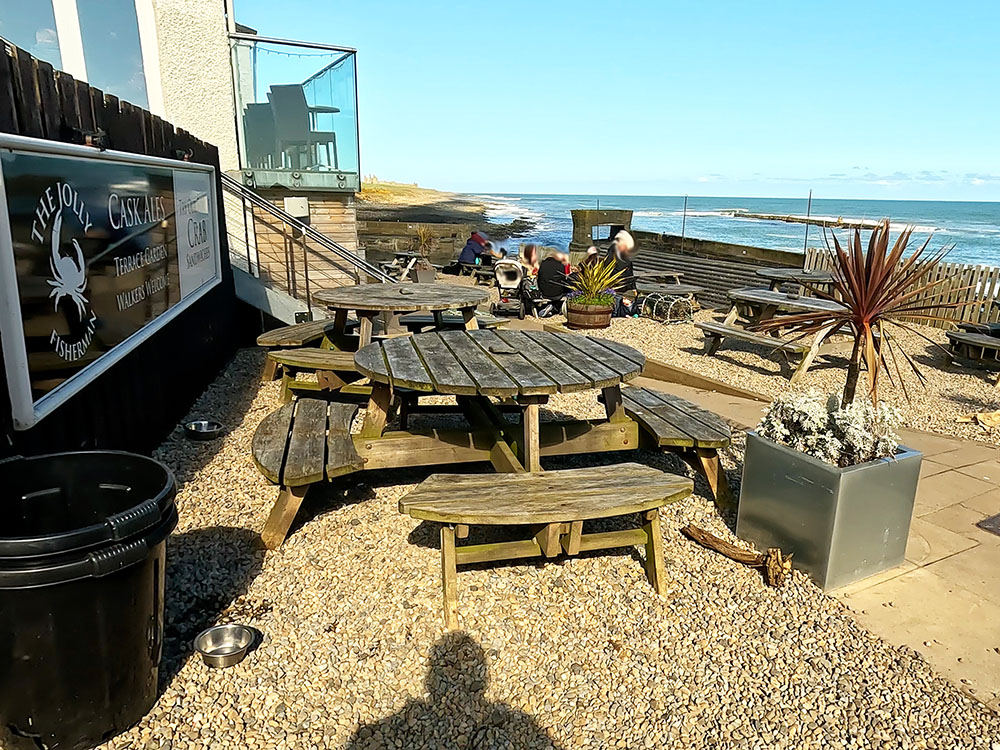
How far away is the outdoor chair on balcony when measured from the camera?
28.9 feet

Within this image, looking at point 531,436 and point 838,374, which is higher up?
point 531,436

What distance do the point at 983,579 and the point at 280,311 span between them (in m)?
7.13

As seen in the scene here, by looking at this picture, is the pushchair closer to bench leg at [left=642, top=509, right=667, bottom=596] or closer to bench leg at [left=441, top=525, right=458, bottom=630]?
bench leg at [left=642, top=509, right=667, bottom=596]

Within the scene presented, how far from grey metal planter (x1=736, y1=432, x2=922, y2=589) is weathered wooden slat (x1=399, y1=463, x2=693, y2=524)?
0.54 meters

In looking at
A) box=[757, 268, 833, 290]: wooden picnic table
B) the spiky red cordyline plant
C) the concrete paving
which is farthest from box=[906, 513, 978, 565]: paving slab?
box=[757, 268, 833, 290]: wooden picnic table

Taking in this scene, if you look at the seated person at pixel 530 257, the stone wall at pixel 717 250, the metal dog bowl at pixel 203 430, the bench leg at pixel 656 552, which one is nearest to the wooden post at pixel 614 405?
the bench leg at pixel 656 552

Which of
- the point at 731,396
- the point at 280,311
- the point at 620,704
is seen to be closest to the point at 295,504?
the point at 620,704

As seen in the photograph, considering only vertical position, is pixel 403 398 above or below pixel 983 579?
above

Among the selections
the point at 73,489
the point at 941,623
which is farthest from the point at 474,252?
the point at 73,489

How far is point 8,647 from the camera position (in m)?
1.66

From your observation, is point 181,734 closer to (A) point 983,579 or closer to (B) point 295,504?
(B) point 295,504

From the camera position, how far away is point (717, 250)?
1784 centimetres

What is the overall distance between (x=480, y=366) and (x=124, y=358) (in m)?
2.29

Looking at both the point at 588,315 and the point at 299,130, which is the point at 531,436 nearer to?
the point at 588,315
